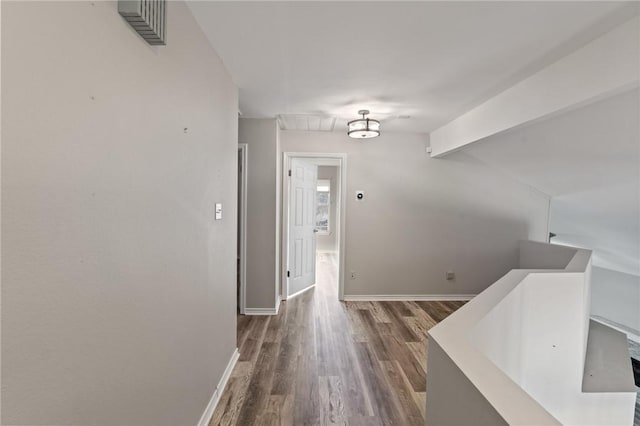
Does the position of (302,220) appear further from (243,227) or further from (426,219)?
(426,219)

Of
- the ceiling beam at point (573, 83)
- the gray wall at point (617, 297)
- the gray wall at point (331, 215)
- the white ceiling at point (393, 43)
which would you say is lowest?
the gray wall at point (617, 297)

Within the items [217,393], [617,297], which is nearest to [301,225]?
[217,393]

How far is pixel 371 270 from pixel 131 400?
344 centimetres

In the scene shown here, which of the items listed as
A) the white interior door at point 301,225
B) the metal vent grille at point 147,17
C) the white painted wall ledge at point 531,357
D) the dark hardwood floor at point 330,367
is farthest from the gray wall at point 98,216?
the white interior door at point 301,225

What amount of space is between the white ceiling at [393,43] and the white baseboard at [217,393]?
231 cm

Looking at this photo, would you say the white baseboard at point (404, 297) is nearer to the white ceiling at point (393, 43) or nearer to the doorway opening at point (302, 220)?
the doorway opening at point (302, 220)

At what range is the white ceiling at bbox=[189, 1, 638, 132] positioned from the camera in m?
1.47

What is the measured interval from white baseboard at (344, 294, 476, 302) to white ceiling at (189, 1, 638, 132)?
8.81 feet

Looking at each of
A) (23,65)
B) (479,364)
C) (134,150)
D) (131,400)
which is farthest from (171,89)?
(479,364)

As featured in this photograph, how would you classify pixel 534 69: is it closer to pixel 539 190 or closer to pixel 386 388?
pixel 386 388

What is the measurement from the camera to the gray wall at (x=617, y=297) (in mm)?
4766

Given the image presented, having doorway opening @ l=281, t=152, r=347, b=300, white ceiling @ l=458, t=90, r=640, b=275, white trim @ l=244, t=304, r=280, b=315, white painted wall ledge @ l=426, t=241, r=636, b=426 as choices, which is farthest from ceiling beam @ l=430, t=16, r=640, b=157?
white trim @ l=244, t=304, r=280, b=315

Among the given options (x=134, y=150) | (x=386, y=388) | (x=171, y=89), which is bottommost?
(x=386, y=388)

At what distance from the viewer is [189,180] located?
1.55 m
